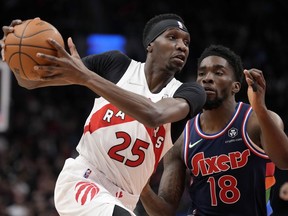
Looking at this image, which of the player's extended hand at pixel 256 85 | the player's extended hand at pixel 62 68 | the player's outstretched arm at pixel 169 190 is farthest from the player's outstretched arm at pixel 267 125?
the player's extended hand at pixel 62 68

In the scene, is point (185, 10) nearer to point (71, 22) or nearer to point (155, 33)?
point (71, 22)

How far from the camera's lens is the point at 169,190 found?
5.82 meters

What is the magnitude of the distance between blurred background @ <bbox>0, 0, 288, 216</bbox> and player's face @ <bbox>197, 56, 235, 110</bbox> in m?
7.75

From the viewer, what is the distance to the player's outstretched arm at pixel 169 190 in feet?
18.5

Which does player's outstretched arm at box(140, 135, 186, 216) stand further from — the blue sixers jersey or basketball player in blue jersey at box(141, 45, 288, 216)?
the blue sixers jersey

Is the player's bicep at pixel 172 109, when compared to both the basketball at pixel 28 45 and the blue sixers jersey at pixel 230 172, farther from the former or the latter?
the blue sixers jersey at pixel 230 172

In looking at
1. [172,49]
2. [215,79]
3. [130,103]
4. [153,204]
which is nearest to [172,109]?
[130,103]

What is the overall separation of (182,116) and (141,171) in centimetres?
64

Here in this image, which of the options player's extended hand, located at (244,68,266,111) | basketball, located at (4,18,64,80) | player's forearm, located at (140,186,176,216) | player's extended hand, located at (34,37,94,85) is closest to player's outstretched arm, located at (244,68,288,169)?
player's extended hand, located at (244,68,266,111)

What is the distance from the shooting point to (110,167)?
4812 mm

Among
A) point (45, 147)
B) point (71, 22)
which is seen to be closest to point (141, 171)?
point (45, 147)

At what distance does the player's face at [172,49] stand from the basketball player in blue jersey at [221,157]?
63cm

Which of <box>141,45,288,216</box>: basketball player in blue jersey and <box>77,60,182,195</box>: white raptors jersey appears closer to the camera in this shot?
<box>77,60,182,195</box>: white raptors jersey

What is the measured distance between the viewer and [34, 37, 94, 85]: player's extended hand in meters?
3.94
